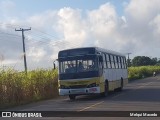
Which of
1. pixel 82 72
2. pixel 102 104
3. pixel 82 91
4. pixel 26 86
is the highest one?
pixel 82 72

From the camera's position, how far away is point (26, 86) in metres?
28.7

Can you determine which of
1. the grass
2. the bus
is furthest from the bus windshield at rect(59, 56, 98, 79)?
the grass

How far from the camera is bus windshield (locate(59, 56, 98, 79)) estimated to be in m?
25.2

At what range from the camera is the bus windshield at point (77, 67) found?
2525 centimetres

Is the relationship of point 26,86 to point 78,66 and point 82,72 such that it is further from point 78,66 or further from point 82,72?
point 82,72

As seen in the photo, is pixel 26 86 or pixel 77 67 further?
pixel 26 86

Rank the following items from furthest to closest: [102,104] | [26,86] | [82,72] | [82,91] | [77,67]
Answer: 1. [26,86]
2. [77,67]
3. [82,72]
4. [82,91]
5. [102,104]

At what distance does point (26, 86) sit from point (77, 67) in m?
4.73

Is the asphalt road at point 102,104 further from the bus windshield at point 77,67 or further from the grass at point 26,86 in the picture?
the grass at point 26,86

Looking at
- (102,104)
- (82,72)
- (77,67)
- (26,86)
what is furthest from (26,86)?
(102,104)

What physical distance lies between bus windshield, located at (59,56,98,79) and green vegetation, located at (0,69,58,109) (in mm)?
3185

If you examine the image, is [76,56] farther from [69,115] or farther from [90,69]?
[69,115]

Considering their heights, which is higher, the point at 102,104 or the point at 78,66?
the point at 78,66

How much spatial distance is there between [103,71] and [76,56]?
1.98 meters
